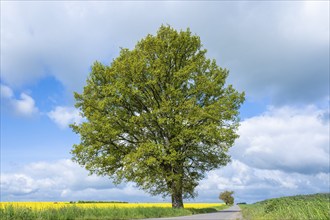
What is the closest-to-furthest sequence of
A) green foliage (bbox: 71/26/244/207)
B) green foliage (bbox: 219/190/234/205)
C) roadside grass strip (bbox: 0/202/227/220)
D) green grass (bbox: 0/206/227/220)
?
green grass (bbox: 0/206/227/220) < roadside grass strip (bbox: 0/202/227/220) < green foliage (bbox: 71/26/244/207) < green foliage (bbox: 219/190/234/205)

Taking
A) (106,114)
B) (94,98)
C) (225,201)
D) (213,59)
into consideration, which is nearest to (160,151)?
(106,114)

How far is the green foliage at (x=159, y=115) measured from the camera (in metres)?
30.9

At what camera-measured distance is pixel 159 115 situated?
31.3 m

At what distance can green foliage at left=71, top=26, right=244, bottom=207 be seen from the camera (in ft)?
101

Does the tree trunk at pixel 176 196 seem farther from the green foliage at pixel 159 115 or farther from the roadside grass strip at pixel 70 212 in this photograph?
the roadside grass strip at pixel 70 212

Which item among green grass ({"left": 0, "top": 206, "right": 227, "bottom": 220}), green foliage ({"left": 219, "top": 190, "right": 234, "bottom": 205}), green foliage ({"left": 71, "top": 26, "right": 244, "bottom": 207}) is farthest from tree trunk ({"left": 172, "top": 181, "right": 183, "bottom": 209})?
green foliage ({"left": 219, "top": 190, "right": 234, "bottom": 205})

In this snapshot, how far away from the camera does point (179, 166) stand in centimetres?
3247

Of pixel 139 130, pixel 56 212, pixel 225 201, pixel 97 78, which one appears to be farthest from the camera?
pixel 225 201

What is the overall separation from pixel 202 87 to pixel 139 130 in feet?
21.5

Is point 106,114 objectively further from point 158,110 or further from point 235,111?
point 235,111

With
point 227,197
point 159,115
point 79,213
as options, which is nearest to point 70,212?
point 79,213

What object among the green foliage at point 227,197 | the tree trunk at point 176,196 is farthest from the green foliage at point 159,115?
the green foliage at point 227,197

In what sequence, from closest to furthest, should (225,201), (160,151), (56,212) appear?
(56,212) → (160,151) → (225,201)

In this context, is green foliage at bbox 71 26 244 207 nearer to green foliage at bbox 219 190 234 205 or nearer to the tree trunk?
the tree trunk
